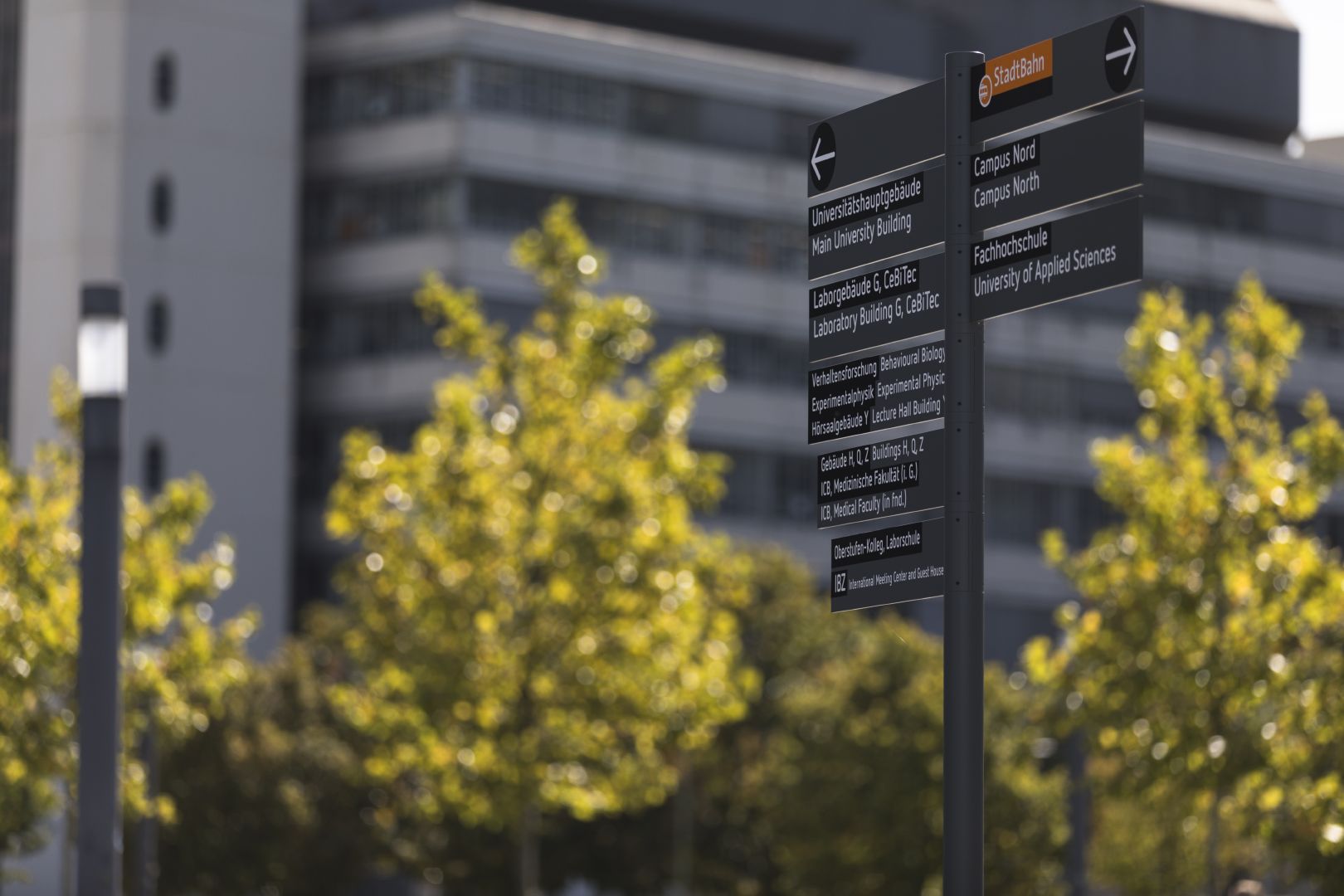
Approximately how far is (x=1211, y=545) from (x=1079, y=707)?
2.02m

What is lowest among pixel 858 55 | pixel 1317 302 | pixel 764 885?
pixel 764 885

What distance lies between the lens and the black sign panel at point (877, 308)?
9.60 metres

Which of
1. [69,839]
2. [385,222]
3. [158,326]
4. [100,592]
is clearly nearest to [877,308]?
[100,592]

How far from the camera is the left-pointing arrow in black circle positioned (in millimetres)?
10219

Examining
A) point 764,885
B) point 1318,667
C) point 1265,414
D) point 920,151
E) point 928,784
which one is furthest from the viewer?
point 764,885

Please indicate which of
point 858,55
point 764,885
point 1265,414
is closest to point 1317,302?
point 858,55

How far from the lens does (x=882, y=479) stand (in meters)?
9.71

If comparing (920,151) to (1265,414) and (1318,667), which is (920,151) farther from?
(1265,414)

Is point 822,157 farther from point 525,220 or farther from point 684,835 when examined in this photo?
point 525,220

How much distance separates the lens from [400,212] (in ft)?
243

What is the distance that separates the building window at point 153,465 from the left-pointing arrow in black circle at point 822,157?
62762 mm

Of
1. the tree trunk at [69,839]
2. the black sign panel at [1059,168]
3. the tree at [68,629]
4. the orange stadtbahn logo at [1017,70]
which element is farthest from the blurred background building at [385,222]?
the black sign panel at [1059,168]

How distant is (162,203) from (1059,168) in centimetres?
6554

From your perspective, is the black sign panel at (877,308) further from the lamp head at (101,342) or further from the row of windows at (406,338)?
the row of windows at (406,338)
